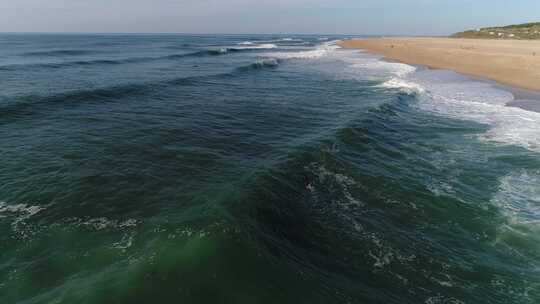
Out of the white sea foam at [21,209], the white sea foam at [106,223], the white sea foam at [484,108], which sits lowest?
the white sea foam at [106,223]

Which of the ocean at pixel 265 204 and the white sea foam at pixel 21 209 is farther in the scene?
the white sea foam at pixel 21 209

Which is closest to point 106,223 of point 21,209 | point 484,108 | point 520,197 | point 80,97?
point 21,209

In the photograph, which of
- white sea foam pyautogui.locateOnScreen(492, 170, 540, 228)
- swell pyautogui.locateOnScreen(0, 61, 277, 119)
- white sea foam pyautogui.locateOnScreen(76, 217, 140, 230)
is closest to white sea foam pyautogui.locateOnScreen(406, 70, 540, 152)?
white sea foam pyautogui.locateOnScreen(492, 170, 540, 228)

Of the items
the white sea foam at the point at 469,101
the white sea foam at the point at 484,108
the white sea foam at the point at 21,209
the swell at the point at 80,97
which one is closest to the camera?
the white sea foam at the point at 21,209

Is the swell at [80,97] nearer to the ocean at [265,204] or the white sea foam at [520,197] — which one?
the ocean at [265,204]

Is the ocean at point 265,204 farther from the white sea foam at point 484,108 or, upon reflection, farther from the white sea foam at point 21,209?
the white sea foam at point 484,108

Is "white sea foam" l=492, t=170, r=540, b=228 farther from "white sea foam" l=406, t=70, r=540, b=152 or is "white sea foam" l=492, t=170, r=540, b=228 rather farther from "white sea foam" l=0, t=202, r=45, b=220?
"white sea foam" l=0, t=202, r=45, b=220

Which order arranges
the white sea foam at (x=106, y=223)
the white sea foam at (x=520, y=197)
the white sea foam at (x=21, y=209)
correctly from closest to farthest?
1. the white sea foam at (x=106, y=223)
2. the white sea foam at (x=21, y=209)
3. the white sea foam at (x=520, y=197)

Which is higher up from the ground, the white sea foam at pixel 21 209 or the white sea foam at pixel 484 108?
the white sea foam at pixel 484 108

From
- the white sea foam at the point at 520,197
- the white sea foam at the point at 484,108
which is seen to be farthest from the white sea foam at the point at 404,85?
the white sea foam at the point at 520,197

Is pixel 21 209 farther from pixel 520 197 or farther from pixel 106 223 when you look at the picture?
pixel 520 197
